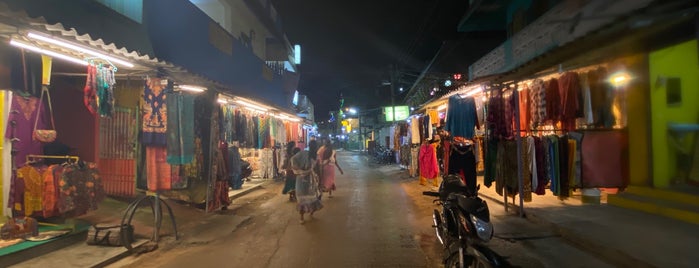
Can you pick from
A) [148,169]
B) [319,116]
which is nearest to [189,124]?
[148,169]

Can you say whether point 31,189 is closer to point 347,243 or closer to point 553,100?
point 347,243

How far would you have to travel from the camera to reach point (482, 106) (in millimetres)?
10164

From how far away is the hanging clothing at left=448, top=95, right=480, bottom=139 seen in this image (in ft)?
33.3

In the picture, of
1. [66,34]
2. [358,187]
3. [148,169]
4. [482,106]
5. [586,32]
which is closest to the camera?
[586,32]

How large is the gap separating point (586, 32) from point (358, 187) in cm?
1353

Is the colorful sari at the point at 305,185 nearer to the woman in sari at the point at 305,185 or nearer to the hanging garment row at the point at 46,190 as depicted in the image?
the woman in sari at the point at 305,185

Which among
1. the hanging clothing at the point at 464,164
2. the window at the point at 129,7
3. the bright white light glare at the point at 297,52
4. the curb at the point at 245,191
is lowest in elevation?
the curb at the point at 245,191

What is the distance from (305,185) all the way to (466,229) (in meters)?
5.73

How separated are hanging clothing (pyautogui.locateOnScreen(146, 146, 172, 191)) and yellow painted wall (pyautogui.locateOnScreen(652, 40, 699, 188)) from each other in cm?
985

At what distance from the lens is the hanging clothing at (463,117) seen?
10164 mm

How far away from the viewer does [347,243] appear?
759 centimetres

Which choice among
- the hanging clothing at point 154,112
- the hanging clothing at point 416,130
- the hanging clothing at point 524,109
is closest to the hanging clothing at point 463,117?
the hanging clothing at point 524,109

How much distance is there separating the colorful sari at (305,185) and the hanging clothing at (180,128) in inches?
103

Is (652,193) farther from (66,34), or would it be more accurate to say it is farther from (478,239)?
(66,34)
